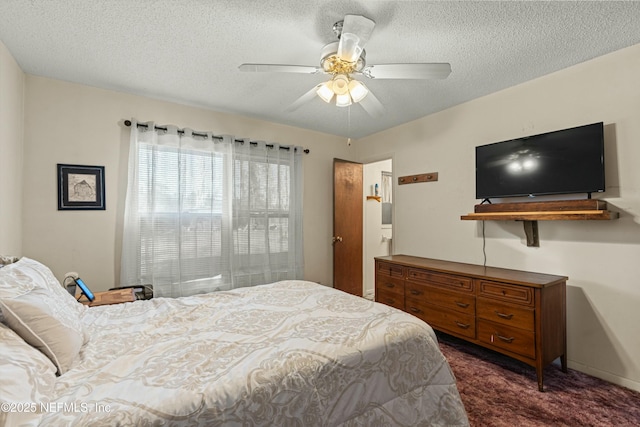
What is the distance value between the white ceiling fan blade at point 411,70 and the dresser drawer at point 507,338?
1.96m

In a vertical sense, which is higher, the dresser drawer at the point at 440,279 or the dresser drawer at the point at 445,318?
the dresser drawer at the point at 440,279

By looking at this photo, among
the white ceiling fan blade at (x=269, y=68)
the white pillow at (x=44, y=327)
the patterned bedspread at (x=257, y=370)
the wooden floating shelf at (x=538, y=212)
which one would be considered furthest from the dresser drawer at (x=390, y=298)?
the white pillow at (x=44, y=327)

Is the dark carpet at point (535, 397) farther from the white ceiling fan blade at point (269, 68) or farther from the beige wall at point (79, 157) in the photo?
the beige wall at point (79, 157)

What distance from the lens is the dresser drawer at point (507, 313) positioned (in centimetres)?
216

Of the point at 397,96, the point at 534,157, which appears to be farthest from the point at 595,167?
the point at 397,96

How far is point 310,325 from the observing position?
1527 mm

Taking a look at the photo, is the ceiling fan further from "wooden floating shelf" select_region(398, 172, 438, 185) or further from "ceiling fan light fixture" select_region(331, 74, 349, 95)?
"wooden floating shelf" select_region(398, 172, 438, 185)

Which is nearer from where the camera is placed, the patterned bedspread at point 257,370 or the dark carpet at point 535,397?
Answer: the patterned bedspread at point 257,370

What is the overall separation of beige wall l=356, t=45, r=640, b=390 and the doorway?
1.64 meters

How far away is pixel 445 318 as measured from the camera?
2709mm

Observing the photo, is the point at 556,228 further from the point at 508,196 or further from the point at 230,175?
the point at 230,175

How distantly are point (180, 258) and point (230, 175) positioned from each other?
1.07 m

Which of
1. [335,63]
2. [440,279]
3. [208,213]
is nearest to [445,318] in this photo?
[440,279]

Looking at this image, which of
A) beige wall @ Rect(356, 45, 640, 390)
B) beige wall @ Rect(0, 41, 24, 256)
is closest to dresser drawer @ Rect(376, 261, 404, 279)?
beige wall @ Rect(356, 45, 640, 390)
